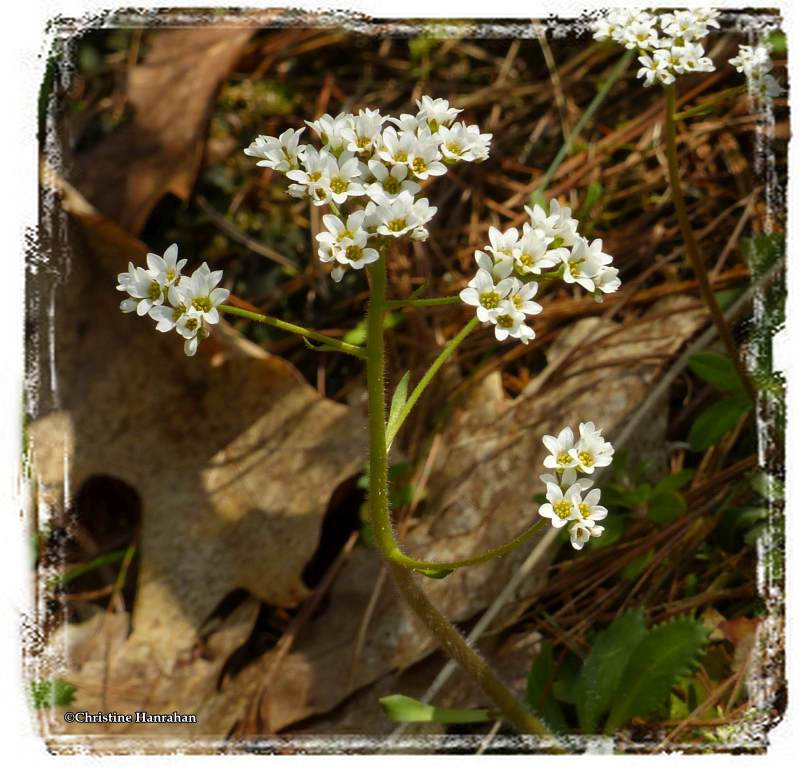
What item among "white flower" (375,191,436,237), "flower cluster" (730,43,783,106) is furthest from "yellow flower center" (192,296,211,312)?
"flower cluster" (730,43,783,106)

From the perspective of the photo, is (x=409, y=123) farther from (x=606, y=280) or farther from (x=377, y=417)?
(x=377, y=417)

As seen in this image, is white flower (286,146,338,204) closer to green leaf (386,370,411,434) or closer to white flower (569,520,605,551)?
green leaf (386,370,411,434)

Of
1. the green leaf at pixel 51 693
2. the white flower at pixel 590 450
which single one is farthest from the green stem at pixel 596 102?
the green leaf at pixel 51 693

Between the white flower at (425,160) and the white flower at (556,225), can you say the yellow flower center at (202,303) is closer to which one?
the white flower at (425,160)

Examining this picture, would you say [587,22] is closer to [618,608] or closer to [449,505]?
[449,505]

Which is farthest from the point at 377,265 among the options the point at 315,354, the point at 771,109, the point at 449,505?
the point at 771,109

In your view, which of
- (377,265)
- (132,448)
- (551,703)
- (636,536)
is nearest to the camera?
(377,265)
